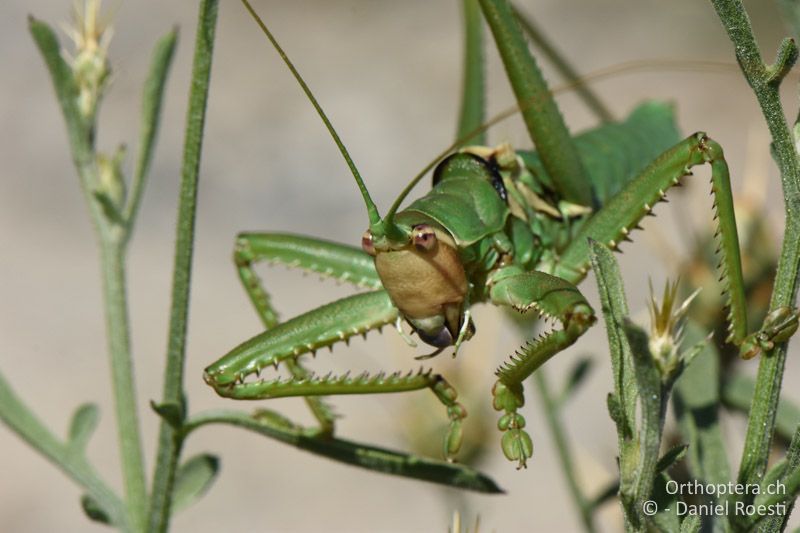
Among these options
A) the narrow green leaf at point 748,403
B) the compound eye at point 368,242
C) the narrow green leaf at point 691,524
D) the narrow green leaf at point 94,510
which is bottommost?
the narrow green leaf at point 691,524

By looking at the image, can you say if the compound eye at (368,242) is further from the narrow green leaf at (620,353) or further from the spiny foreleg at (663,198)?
the narrow green leaf at (620,353)

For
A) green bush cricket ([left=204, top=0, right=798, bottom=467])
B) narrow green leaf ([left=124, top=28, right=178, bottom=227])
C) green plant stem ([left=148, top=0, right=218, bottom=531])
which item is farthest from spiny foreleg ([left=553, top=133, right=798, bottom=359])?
narrow green leaf ([left=124, top=28, right=178, bottom=227])

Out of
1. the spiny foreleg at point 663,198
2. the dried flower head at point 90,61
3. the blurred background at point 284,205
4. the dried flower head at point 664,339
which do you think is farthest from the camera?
the blurred background at point 284,205

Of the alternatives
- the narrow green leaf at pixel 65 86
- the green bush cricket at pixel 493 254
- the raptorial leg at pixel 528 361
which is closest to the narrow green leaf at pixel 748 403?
the green bush cricket at pixel 493 254

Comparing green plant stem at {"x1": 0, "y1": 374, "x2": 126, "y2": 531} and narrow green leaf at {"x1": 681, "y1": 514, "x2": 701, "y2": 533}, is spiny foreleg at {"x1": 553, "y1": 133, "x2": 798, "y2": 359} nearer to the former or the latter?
narrow green leaf at {"x1": 681, "y1": 514, "x2": 701, "y2": 533}

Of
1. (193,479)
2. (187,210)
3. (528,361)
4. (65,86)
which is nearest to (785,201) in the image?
(528,361)

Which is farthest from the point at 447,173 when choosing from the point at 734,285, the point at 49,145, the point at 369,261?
the point at 49,145

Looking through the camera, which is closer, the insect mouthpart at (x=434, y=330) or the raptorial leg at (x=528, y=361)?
the raptorial leg at (x=528, y=361)
